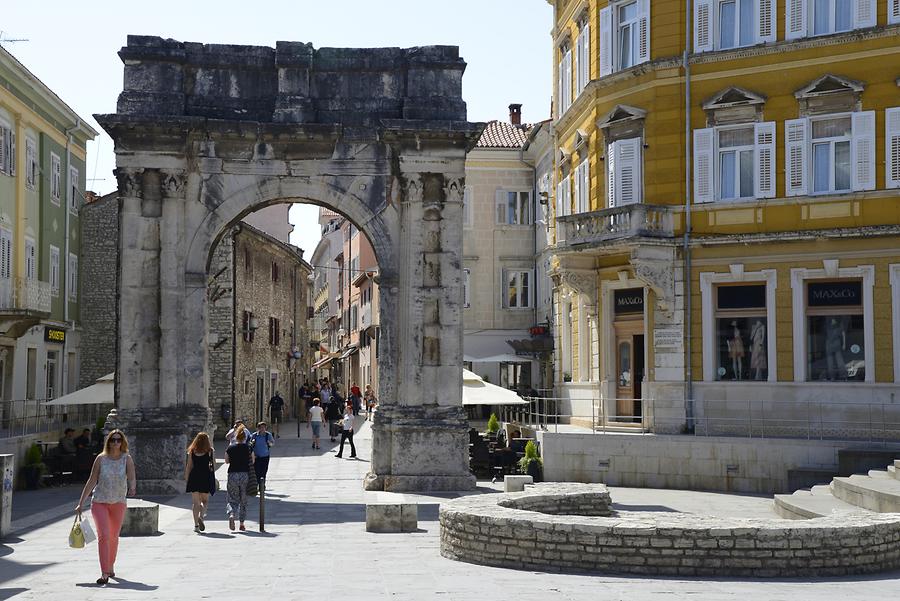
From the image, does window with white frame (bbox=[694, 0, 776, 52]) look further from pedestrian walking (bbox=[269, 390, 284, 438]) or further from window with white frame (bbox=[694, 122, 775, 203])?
pedestrian walking (bbox=[269, 390, 284, 438])

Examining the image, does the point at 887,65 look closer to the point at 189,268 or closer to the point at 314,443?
the point at 189,268

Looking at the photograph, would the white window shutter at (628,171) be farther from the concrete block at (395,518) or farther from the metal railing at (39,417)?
the metal railing at (39,417)

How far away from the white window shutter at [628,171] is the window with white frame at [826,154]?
3.59m

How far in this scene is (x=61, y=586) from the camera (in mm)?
13930

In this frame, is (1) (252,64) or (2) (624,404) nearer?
(1) (252,64)

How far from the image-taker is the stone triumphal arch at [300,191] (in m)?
24.4

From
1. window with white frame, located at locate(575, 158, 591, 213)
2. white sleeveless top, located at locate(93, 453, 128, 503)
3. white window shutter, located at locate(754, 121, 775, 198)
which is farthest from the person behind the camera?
window with white frame, located at locate(575, 158, 591, 213)

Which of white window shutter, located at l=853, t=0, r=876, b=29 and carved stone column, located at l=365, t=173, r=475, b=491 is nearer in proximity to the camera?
carved stone column, located at l=365, t=173, r=475, b=491

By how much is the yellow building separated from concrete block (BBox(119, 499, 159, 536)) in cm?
1305

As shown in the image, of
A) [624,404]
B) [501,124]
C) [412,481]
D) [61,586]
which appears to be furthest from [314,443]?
[61,586]

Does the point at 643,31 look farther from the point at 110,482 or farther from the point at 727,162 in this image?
the point at 110,482

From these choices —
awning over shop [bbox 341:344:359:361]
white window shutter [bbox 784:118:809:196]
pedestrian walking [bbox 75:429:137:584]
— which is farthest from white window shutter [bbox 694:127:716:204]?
awning over shop [bbox 341:344:359:361]

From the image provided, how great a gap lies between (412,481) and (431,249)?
15.4 ft

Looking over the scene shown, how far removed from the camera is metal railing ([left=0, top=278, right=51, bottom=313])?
33281mm
